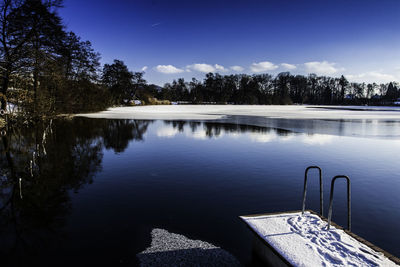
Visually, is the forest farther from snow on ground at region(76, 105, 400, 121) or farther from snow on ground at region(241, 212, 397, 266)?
snow on ground at region(241, 212, 397, 266)

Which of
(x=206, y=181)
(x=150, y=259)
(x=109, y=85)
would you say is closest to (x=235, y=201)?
(x=206, y=181)

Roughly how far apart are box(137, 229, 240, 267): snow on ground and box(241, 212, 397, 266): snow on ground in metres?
0.80

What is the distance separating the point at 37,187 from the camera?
25.4ft

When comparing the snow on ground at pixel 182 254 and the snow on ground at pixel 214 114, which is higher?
the snow on ground at pixel 214 114

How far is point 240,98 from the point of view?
10212 cm

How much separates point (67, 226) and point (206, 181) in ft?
14.7

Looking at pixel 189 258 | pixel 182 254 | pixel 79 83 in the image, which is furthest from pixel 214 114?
pixel 189 258

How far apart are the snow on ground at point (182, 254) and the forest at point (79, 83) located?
1746 cm

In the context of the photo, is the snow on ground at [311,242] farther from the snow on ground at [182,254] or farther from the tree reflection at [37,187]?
the tree reflection at [37,187]

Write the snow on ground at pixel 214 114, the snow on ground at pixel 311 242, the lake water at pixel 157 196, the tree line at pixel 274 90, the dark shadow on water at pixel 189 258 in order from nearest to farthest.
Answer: the snow on ground at pixel 311 242 → the dark shadow on water at pixel 189 258 → the lake water at pixel 157 196 → the snow on ground at pixel 214 114 → the tree line at pixel 274 90

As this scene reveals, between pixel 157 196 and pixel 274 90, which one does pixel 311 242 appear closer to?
pixel 157 196

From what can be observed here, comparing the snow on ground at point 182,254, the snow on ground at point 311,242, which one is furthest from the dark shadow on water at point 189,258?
the snow on ground at point 311,242

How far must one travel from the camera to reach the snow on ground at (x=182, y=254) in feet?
13.6

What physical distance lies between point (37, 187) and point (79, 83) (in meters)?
43.2
